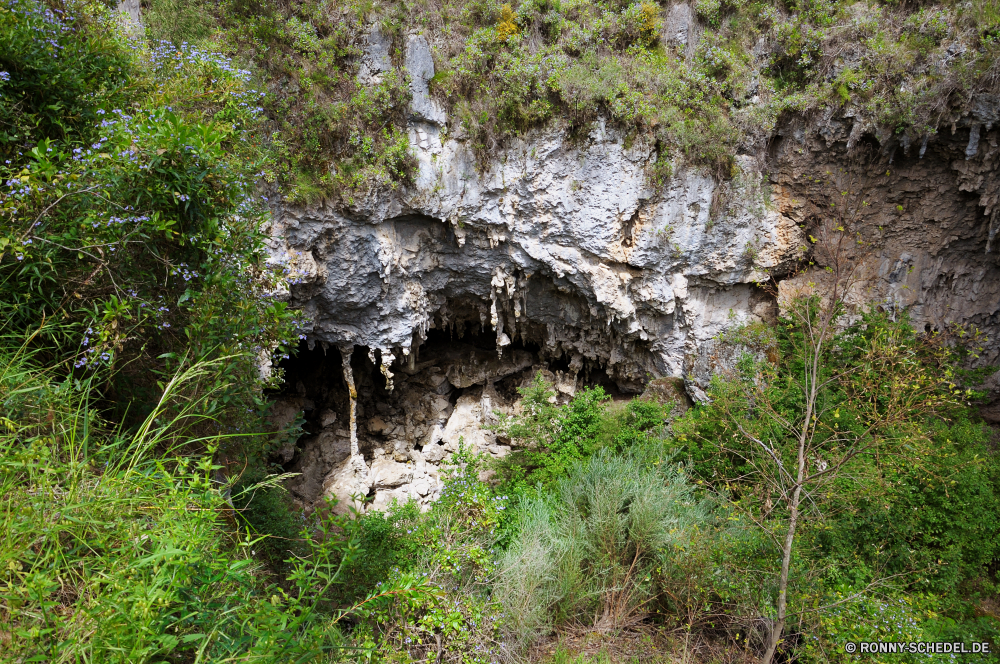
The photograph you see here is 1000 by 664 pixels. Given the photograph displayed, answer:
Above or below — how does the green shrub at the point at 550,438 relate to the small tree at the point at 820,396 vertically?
below

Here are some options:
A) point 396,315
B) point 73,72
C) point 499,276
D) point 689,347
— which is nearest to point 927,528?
point 689,347

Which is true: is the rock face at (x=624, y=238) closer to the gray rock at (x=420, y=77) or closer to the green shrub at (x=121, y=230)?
the gray rock at (x=420, y=77)

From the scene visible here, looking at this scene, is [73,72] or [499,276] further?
[499,276]

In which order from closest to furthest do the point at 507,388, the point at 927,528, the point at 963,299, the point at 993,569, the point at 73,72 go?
1. the point at 73,72
2. the point at 927,528
3. the point at 993,569
4. the point at 963,299
5. the point at 507,388

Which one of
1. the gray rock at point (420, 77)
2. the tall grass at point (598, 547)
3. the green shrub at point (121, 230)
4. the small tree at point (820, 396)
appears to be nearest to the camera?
the green shrub at point (121, 230)

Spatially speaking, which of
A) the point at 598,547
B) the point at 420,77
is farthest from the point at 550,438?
the point at 420,77

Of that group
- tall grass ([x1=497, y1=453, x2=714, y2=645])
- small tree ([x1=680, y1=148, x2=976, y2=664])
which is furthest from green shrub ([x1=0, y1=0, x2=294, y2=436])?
small tree ([x1=680, y1=148, x2=976, y2=664])

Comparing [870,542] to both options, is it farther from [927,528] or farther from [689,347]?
[689,347]

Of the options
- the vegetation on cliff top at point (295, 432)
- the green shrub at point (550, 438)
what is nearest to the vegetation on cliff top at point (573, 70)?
the vegetation on cliff top at point (295, 432)

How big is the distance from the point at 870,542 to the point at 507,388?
557 centimetres

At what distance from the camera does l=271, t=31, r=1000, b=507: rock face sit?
600 centimetres

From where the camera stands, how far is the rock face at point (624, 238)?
6.00 meters

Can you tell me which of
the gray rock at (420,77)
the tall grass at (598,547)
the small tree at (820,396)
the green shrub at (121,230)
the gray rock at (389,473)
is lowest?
the gray rock at (389,473)

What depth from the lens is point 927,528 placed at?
179 inches
